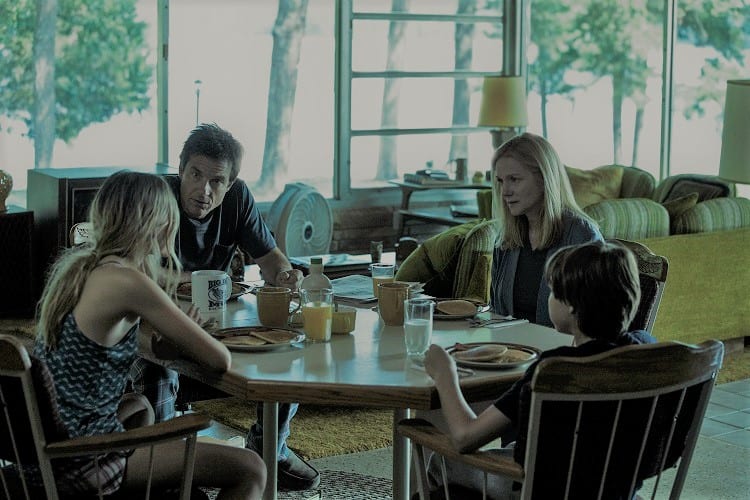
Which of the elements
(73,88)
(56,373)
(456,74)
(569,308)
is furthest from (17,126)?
(569,308)

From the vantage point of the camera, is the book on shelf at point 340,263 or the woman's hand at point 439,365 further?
the book on shelf at point 340,263

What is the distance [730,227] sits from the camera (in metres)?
5.42

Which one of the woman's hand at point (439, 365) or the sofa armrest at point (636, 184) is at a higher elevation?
the sofa armrest at point (636, 184)

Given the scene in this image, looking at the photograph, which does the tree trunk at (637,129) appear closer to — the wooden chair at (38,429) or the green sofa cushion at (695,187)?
the green sofa cushion at (695,187)

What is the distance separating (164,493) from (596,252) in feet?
3.23

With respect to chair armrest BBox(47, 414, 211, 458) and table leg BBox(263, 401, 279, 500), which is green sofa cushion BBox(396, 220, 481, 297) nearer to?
table leg BBox(263, 401, 279, 500)

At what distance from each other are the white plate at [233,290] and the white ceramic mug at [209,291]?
0.40 ft

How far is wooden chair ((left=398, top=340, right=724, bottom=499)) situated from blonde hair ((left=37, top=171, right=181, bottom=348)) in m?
0.76

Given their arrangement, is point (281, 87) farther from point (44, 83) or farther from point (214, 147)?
point (214, 147)

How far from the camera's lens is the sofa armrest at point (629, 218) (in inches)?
189

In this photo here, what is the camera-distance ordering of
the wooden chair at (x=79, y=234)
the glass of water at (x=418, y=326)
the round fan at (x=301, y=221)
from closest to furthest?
1. the glass of water at (x=418, y=326)
2. the wooden chair at (x=79, y=234)
3. the round fan at (x=301, y=221)

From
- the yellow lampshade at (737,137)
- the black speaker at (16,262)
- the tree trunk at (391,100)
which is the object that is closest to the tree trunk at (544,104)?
the tree trunk at (391,100)

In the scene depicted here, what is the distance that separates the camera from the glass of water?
8.02ft

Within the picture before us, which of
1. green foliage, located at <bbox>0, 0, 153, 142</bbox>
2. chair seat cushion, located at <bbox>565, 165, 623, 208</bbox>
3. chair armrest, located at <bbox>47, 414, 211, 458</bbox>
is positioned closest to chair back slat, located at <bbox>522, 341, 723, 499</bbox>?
chair armrest, located at <bbox>47, 414, 211, 458</bbox>
